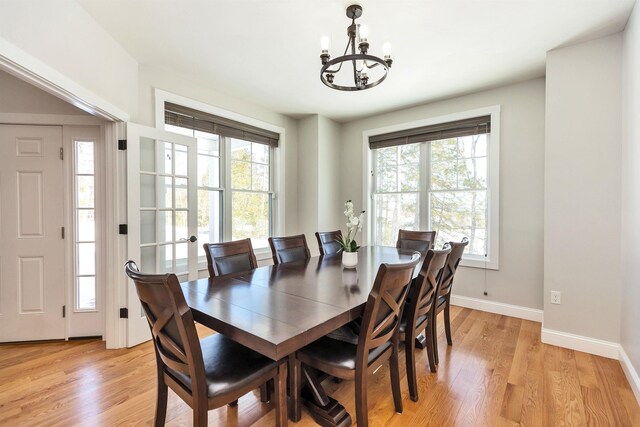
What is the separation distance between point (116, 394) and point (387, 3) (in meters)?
3.22

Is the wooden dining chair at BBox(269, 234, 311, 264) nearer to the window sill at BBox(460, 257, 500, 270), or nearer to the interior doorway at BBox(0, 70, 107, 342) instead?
the interior doorway at BBox(0, 70, 107, 342)

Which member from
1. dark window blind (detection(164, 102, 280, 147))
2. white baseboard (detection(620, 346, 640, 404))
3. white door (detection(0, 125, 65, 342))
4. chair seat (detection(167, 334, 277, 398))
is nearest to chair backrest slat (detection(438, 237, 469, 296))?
white baseboard (detection(620, 346, 640, 404))

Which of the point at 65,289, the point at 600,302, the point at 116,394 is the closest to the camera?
the point at 116,394

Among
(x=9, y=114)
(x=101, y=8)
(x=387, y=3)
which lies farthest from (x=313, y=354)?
(x=9, y=114)

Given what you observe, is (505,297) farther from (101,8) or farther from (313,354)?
(101,8)

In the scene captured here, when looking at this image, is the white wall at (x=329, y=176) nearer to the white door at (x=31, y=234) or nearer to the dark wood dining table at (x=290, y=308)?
the dark wood dining table at (x=290, y=308)

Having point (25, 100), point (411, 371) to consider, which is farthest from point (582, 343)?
point (25, 100)

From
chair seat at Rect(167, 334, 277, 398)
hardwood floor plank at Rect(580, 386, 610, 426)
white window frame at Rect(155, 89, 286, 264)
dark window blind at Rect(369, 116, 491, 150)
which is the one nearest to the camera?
chair seat at Rect(167, 334, 277, 398)

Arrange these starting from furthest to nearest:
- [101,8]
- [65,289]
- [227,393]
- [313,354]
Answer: [65,289]
[101,8]
[313,354]
[227,393]

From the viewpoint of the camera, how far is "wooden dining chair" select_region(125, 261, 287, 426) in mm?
1147

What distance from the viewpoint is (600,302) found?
2441mm

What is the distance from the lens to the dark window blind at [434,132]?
3.49 metres

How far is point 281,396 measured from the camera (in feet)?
4.45

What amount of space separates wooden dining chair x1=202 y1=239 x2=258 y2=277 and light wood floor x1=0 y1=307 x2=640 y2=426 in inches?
33.3
